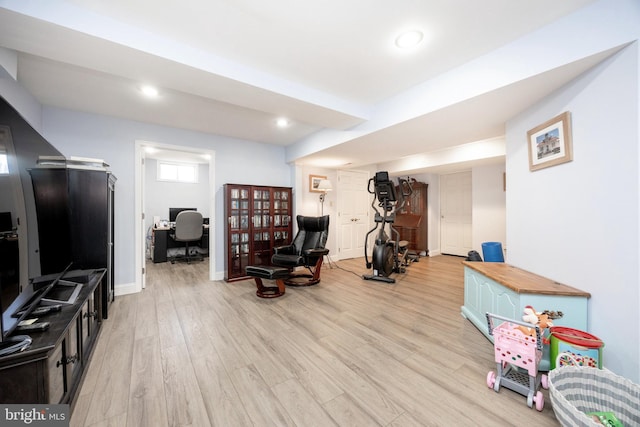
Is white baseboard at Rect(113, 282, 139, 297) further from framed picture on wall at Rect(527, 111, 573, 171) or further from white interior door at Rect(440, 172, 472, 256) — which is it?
white interior door at Rect(440, 172, 472, 256)

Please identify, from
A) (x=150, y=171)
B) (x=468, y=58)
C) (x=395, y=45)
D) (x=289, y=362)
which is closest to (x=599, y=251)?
(x=468, y=58)

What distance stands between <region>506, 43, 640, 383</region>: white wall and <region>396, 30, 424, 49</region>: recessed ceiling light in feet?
3.97

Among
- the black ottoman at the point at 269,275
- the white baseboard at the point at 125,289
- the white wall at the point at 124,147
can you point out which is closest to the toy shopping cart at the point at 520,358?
the black ottoman at the point at 269,275

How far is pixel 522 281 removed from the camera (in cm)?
196

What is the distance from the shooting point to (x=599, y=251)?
161 centimetres

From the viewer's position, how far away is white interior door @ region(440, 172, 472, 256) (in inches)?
232

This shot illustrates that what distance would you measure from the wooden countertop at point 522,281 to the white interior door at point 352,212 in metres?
3.41

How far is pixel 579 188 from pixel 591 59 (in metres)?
0.86

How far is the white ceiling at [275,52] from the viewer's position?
1545 mm

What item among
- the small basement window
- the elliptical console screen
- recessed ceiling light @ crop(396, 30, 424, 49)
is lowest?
the elliptical console screen

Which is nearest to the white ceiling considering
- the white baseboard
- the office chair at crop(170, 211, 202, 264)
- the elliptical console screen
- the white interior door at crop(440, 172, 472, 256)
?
the elliptical console screen

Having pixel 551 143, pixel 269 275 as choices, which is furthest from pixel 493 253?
pixel 269 275

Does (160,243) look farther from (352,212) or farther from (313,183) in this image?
(352,212)

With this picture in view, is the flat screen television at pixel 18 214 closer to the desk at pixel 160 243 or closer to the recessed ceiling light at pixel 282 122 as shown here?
the recessed ceiling light at pixel 282 122
